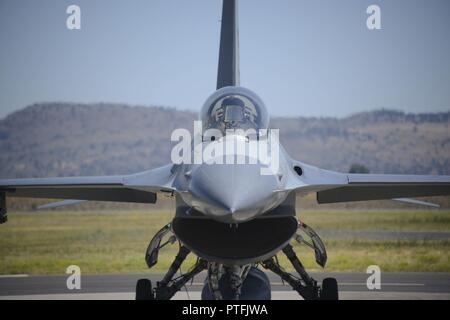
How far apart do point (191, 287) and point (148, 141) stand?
95067mm

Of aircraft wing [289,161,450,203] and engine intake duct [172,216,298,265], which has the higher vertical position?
aircraft wing [289,161,450,203]

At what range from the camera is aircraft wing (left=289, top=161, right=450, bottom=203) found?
9873mm

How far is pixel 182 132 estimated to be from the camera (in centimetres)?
1097

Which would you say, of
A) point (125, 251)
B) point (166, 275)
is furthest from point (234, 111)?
point (125, 251)

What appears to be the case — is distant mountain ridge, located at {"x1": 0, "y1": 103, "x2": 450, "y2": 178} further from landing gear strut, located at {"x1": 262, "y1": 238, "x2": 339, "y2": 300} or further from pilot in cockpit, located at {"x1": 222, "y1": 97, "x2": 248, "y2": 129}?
pilot in cockpit, located at {"x1": 222, "y1": 97, "x2": 248, "y2": 129}

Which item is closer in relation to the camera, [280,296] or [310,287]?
[310,287]

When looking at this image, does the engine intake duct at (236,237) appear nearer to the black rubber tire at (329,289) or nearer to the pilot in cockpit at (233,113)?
the pilot in cockpit at (233,113)

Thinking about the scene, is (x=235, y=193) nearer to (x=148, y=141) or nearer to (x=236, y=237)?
(x=236, y=237)

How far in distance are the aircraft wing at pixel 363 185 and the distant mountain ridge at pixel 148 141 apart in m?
45.0

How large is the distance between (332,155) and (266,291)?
67954 mm

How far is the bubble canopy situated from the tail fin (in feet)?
15.0

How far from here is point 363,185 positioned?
1108cm

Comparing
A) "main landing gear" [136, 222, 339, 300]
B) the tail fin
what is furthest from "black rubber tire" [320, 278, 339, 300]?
the tail fin

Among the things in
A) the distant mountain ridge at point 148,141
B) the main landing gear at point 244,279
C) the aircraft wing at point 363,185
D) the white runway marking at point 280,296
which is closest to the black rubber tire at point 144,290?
the main landing gear at point 244,279
